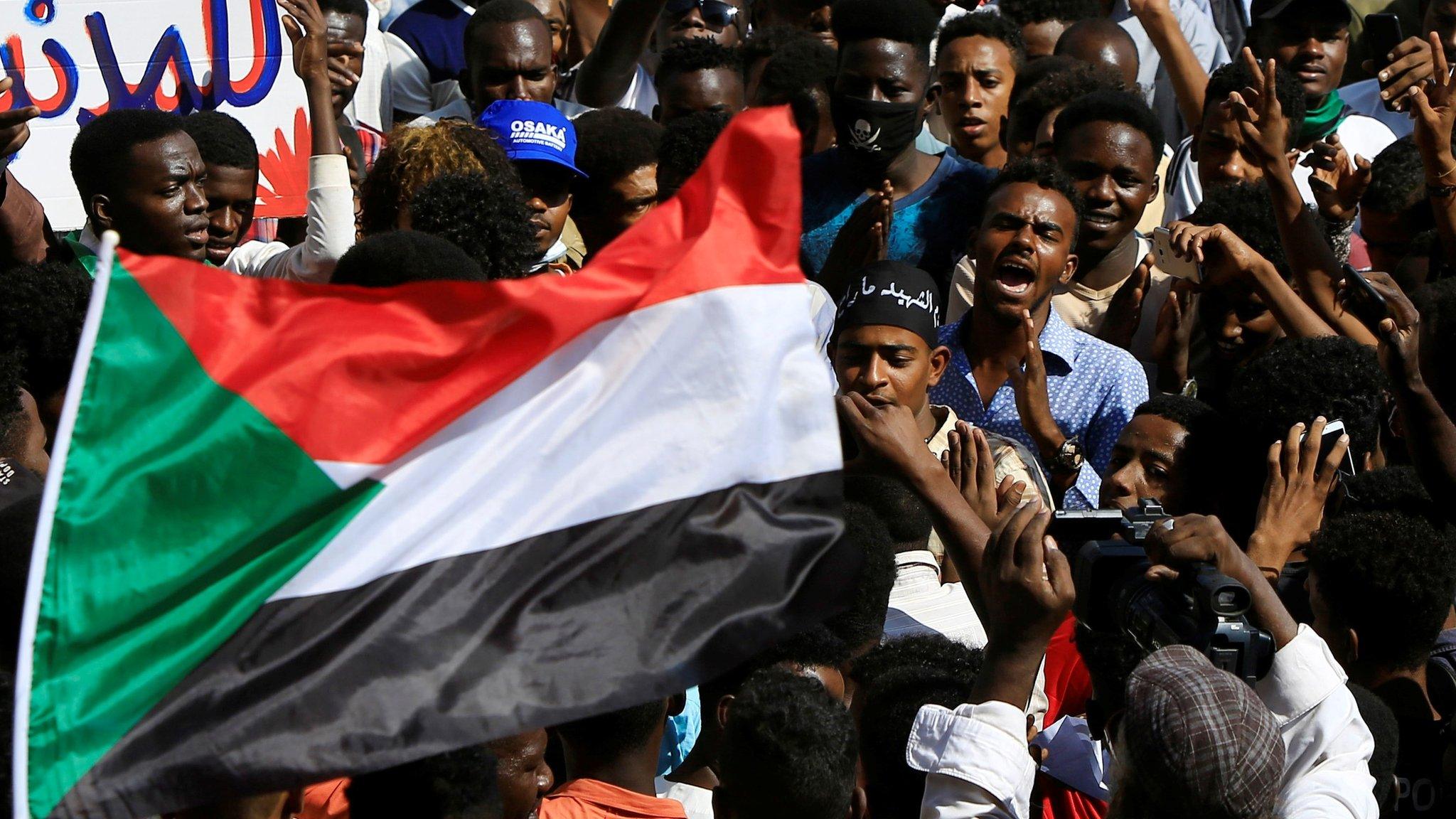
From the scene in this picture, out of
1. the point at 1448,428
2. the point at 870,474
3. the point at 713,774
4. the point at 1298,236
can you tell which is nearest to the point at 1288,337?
the point at 1298,236

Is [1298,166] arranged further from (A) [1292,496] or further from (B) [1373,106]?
(A) [1292,496]

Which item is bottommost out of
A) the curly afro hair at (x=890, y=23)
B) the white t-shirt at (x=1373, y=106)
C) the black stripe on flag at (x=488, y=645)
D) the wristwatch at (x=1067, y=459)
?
the white t-shirt at (x=1373, y=106)

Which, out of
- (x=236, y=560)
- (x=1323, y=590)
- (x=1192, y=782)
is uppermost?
(x=236, y=560)

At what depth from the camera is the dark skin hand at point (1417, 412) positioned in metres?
4.82

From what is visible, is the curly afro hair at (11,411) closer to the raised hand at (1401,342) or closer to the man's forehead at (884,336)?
the man's forehead at (884,336)

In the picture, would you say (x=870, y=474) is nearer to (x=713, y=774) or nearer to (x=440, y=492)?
(x=713, y=774)

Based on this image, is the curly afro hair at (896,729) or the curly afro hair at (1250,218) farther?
the curly afro hair at (1250,218)

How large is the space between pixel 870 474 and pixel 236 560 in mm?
2208

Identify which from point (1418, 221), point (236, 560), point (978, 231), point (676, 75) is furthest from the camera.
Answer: point (676, 75)

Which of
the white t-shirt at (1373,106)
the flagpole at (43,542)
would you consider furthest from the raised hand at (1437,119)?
the flagpole at (43,542)

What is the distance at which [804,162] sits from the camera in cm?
710

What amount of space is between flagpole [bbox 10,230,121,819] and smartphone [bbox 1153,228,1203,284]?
4.33m

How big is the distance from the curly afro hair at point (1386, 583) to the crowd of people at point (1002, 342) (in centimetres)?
1

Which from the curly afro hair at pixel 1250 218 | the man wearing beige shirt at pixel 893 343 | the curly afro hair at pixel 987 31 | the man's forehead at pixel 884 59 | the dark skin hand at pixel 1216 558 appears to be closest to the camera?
the dark skin hand at pixel 1216 558
